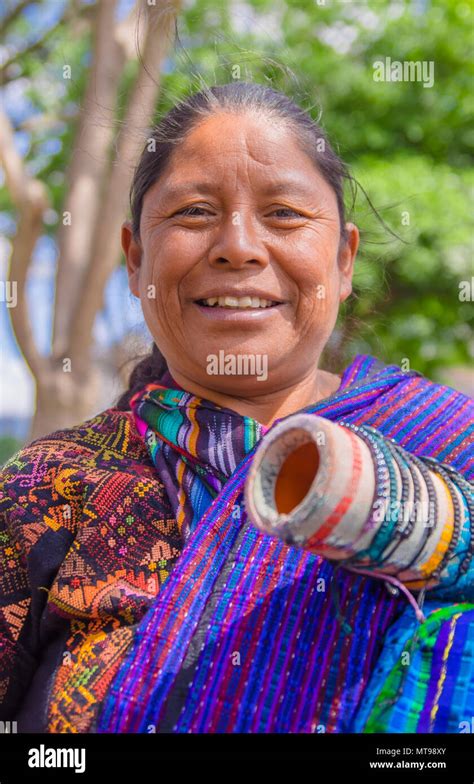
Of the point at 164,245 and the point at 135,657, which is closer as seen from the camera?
the point at 135,657

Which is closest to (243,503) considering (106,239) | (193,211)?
(193,211)

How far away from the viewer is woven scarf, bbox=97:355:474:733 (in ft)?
4.56

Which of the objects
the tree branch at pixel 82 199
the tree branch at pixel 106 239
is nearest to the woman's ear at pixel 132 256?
the tree branch at pixel 106 239

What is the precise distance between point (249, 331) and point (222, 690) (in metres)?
0.73

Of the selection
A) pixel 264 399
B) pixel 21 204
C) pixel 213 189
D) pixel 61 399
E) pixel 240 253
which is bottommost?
pixel 61 399

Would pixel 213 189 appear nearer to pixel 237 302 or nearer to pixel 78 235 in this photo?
pixel 237 302

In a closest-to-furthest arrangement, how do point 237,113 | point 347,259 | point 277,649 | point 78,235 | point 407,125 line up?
point 277,649 → point 237,113 → point 347,259 → point 78,235 → point 407,125

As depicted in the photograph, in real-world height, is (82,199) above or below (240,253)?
above

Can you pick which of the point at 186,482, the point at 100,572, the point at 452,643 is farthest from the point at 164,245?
the point at 452,643

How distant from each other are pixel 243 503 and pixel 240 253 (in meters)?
0.51

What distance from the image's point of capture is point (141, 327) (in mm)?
2771

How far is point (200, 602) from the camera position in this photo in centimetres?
155

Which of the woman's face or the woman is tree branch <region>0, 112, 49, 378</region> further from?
the woman's face
